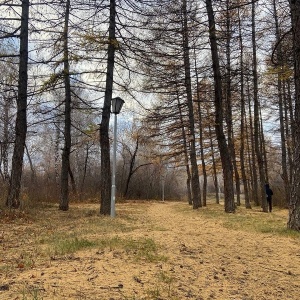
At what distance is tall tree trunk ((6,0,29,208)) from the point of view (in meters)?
10.2

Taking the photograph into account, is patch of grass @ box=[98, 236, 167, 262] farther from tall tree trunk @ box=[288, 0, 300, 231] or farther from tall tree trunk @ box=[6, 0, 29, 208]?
tall tree trunk @ box=[6, 0, 29, 208]

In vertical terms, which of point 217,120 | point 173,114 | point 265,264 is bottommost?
point 265,264

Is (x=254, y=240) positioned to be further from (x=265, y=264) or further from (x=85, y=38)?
(x=85, y=38)

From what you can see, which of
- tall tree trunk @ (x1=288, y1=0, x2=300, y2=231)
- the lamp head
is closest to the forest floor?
tall tree trunk @ (x1=288, y1=0, x2=300, y2=231)

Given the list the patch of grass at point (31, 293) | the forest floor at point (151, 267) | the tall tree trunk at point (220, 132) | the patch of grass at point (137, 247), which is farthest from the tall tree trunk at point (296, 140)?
the patch of grass at point (31, 293)

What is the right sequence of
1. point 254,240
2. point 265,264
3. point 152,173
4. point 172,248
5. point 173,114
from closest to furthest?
point 265,264 → point 172,248 → point 254,240 → point 173,114 → point 152,173

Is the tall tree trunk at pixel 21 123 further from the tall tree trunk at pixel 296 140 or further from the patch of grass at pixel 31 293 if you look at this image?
the tall tree trunk at pixel 296 140

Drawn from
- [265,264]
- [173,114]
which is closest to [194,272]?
Answer: [265,264]

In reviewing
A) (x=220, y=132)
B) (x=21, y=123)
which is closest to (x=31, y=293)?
(x=21, y=123)

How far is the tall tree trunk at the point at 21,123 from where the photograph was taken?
10164mm

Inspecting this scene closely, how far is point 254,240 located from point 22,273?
407 cm

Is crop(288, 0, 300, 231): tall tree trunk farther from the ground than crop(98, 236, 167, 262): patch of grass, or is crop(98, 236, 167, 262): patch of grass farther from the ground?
crop(288, 0, 300, 231): tall tree trunk

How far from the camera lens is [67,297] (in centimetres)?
277

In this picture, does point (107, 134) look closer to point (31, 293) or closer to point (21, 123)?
point (21, 123)
